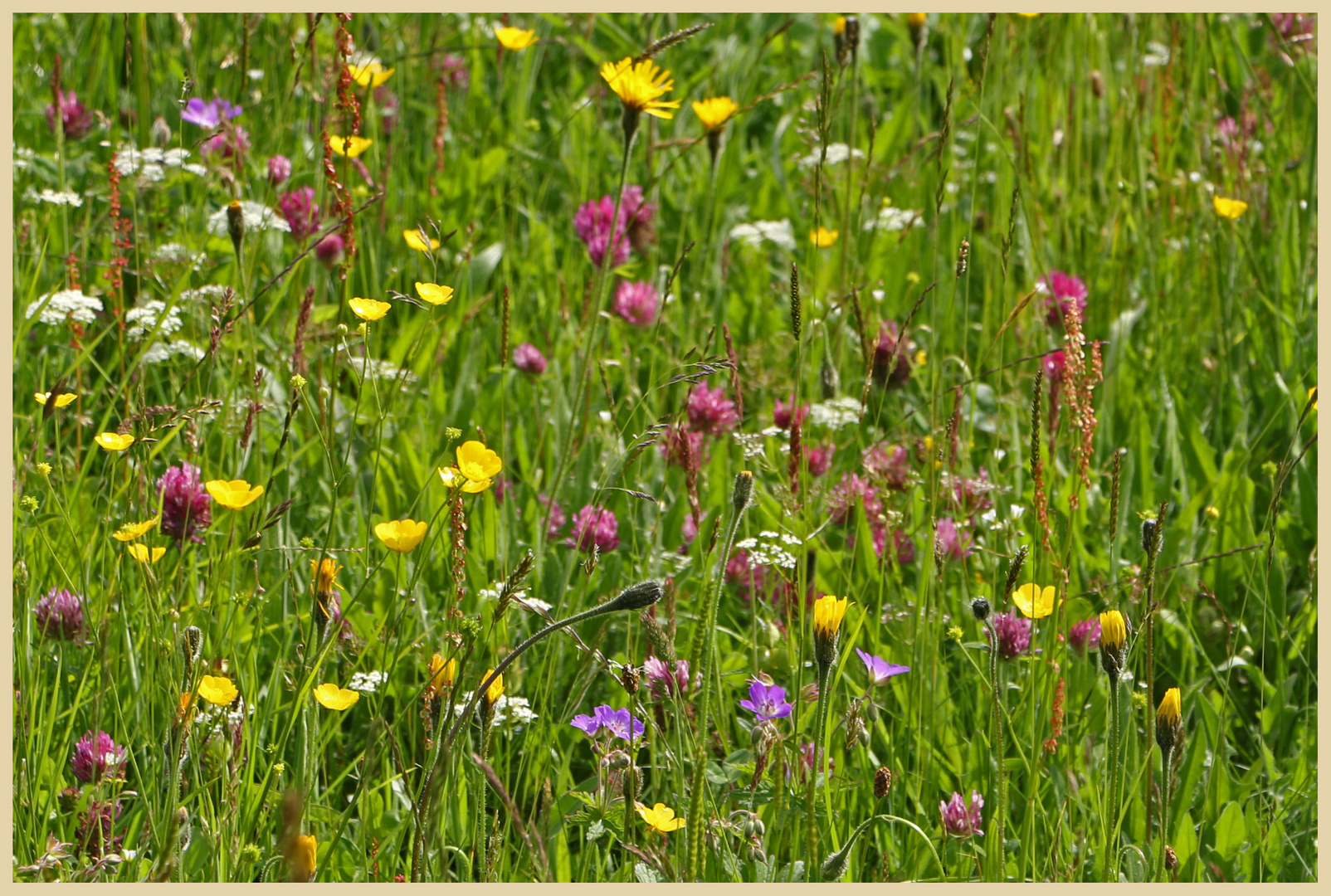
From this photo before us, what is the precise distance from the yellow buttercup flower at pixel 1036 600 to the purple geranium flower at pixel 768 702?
29cm

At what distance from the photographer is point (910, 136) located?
3.49 metres

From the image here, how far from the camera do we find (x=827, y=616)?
46.6 inches

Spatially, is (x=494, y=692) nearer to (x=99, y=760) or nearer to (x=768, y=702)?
(x=768, y=702)

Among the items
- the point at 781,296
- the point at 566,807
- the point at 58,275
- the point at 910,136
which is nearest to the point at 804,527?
the point at 566,807

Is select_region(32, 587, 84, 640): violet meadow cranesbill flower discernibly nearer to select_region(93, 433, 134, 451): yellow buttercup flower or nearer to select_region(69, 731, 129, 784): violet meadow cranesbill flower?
select_region(69, 731, 129, 784): violet meadow cranesbill flower

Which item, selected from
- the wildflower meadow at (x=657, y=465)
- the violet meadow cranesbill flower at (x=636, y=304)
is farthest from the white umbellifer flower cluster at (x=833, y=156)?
the violet meadow cranesbill flower at (x=636, y=304)

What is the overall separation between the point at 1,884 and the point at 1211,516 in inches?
64.9

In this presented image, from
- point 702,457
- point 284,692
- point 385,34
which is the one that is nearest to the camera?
point 284,692

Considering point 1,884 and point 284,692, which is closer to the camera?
point 1,884

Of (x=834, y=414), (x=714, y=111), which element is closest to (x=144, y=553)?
(x=834, y=414)

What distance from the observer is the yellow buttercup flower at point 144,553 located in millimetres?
1277

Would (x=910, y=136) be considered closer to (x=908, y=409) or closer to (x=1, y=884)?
(x=908, y=409)

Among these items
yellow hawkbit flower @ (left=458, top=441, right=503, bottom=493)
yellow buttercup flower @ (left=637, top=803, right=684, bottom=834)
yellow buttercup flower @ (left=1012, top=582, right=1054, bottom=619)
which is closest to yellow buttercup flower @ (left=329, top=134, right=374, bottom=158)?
yellow hawkbit flower @ (left=458, top=441, right=503, bottom=493)

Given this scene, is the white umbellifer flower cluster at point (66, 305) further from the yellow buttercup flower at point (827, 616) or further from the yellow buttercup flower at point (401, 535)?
the yellow buttercup flower at point (827, 616)
